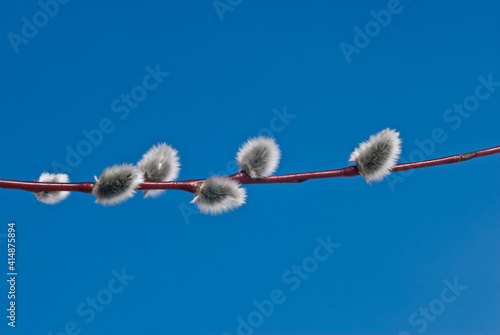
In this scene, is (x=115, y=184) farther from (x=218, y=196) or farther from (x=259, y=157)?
(x=259, y=157)

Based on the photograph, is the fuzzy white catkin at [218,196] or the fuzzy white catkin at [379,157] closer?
the fuzzy white catkin at [218,196]

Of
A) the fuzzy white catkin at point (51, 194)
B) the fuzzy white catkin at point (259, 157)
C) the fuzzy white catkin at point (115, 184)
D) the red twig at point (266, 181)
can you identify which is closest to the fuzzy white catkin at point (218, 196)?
the red twig at point (266, 181)

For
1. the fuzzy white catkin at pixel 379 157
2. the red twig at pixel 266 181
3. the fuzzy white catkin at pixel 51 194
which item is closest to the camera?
the red twig at pixel 266 181

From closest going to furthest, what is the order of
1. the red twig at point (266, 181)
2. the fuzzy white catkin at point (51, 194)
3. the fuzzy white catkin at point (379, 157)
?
the red twig at point (266, 181) < the fuzzy white catkin at point (379, 157) < the fuzzy white catkin at point (51, 194)

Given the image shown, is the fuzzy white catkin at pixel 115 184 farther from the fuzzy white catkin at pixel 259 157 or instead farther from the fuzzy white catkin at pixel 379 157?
the fuzzy white catkin at pixel 379 157

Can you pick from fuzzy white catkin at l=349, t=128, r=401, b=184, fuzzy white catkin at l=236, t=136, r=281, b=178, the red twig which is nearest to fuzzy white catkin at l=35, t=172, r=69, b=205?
the red twig

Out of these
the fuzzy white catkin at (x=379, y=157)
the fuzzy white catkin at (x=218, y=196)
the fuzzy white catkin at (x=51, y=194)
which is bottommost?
the fuzzy white catkin at (x=379, y=157)
